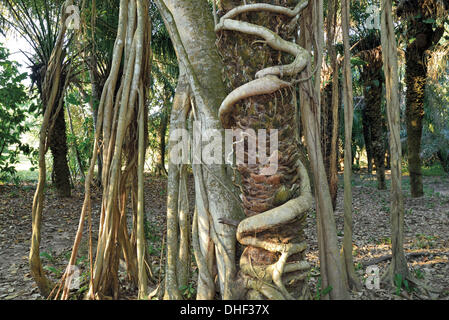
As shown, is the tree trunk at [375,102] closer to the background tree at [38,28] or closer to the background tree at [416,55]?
the background tree at [416,55]

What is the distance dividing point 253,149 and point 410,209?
212 inches

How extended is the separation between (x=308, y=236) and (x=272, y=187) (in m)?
3.19

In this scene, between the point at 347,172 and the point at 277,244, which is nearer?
the point at 277,244

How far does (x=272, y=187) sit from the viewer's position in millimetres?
1900

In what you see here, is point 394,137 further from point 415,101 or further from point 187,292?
point 415,101

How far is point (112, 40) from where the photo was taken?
603cm

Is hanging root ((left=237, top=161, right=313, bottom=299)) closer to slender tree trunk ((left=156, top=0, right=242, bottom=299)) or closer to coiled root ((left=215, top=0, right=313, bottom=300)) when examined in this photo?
coiled root ((left=215, top=0, right=313, bottom=300))
